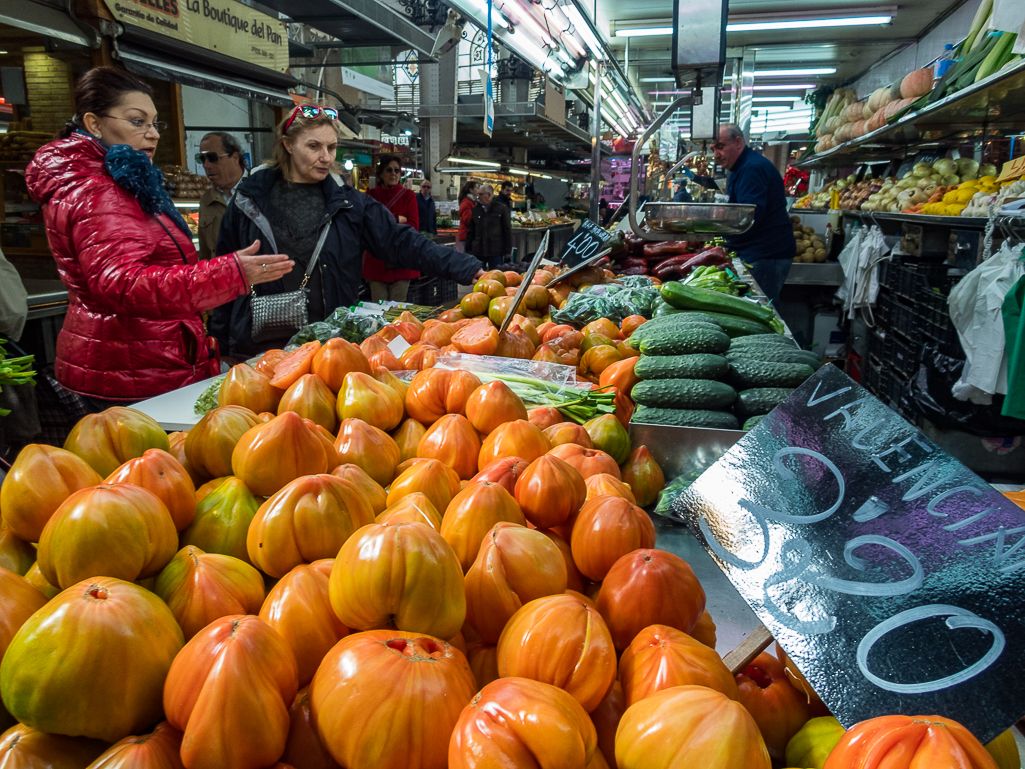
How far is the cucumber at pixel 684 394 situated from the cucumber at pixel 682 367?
23 millimetres

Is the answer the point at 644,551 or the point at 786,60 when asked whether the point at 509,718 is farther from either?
the point at 786,60

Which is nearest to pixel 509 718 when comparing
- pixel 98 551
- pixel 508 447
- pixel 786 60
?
pixel 98 551

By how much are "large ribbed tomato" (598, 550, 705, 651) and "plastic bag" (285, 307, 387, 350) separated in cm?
187

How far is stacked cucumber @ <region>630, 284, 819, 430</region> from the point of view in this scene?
1787 mm

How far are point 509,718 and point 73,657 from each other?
414 millimetres

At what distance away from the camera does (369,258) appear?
6.58 m

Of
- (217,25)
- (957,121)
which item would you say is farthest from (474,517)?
(217,25)

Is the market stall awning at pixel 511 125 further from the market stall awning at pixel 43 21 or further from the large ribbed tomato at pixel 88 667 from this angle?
the large ribbed tomato at pixel 88 667

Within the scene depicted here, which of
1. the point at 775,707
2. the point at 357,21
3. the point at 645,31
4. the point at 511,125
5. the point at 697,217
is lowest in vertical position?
the point at 775,707

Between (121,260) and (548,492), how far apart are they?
2122 mm

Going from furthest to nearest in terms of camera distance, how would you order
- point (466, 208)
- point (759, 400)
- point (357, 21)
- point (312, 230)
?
point (466, 208) < point (357, 21) < point (312, 230) < point (759, 400)

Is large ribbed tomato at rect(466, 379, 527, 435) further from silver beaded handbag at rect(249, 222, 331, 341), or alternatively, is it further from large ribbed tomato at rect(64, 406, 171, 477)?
silver beaded handbag at rect(249, 222, 331, 341)

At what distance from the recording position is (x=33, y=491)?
0.92m

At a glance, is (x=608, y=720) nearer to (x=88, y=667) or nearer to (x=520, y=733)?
(x=520, y=733)
